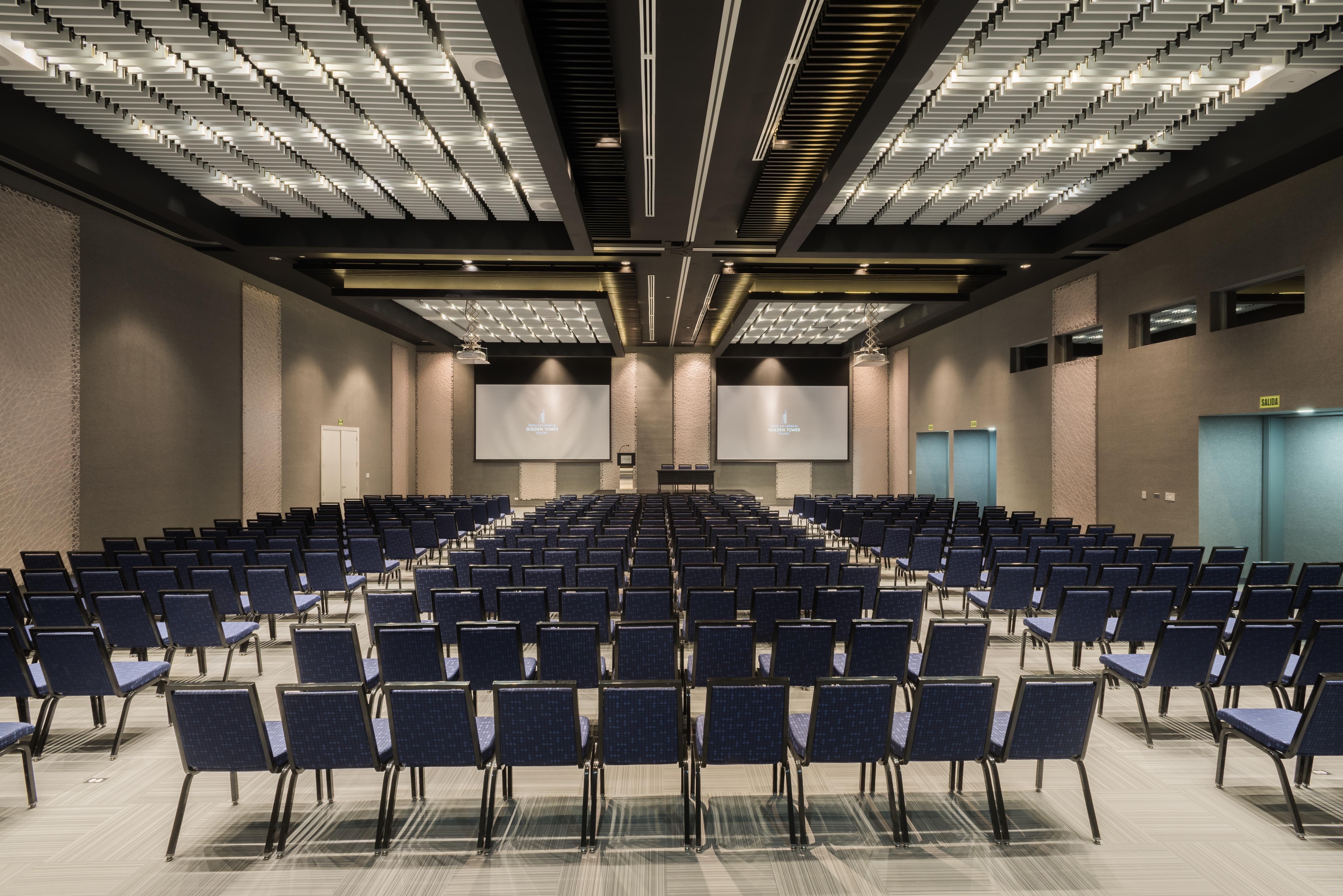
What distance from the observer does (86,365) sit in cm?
893

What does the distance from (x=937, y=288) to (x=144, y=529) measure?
14820mm

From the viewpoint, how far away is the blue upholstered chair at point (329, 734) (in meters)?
2.91

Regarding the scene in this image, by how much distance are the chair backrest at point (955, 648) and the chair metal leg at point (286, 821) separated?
3.21 meters

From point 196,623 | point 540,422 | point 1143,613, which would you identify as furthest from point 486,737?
point 540,422

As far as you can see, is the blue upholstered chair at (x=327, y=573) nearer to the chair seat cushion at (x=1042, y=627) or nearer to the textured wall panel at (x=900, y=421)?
the chair seat cushion at (x=1042, y=627)

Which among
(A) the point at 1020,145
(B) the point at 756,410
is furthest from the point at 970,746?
(B) the point at 756,410

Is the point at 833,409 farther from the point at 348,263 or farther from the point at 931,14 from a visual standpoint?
the point at 931,14

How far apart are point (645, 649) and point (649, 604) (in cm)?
94

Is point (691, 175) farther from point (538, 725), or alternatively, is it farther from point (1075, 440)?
point (1075, 440)

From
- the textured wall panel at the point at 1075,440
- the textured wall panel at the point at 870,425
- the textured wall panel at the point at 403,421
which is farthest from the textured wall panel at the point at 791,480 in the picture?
the textured wall panel at the point at 403,421

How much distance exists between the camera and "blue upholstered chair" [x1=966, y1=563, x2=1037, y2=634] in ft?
18.8

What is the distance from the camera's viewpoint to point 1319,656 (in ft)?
12.9

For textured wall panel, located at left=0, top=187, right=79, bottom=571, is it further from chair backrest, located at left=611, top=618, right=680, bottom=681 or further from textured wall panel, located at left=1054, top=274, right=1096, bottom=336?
textured wall panel, located at left=1054, top=274, right=1096, bottom=336

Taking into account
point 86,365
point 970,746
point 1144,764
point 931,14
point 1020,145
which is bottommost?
point 1144,764
